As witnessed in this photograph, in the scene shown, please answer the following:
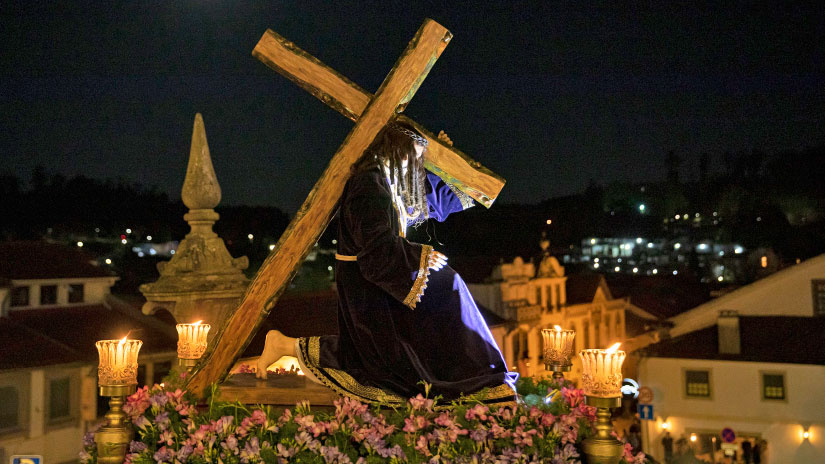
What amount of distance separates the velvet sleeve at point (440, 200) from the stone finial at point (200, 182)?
301 cm

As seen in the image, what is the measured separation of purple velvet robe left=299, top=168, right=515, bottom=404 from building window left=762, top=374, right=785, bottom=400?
20108 millimetres

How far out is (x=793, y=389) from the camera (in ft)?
72.6

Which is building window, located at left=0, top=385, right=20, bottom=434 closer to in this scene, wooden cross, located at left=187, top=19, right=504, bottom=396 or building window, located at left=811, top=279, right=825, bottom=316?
wooden cross, located at left=187, top=19, right=504, bottom=396

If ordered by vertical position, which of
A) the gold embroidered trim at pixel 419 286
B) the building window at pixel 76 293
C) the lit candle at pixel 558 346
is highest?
the building window at pixel 76 293

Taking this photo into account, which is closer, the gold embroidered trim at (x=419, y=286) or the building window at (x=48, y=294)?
the gold embroidered trim at (x=419, y=286)

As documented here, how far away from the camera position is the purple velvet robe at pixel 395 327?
461 cm

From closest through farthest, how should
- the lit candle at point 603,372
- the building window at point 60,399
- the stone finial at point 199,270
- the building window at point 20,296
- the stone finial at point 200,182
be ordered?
the lit candle at point 603,372
the stone finial at point 199,270
the stone finial at point 200,182
the building window at point 60,399
the building window at point 20,296

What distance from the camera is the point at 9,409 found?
18266 mm

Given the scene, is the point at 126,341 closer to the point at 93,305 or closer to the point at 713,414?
the point at 93,305

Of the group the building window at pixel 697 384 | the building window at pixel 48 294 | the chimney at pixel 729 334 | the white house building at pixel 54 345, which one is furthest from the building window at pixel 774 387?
the building window at pixel 48 294

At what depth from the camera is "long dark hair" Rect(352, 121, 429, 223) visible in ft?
16.5

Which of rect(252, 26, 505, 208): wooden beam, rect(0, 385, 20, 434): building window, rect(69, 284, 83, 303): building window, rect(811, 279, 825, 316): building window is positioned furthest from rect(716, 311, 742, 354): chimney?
rect(252, 26, 505, 208): wooden beam

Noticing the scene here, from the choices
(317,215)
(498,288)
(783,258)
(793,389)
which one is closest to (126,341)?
(317,215)

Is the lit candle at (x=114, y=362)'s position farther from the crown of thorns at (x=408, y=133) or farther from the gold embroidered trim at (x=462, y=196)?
the gold embroidered trim at (x=462, y=196)
